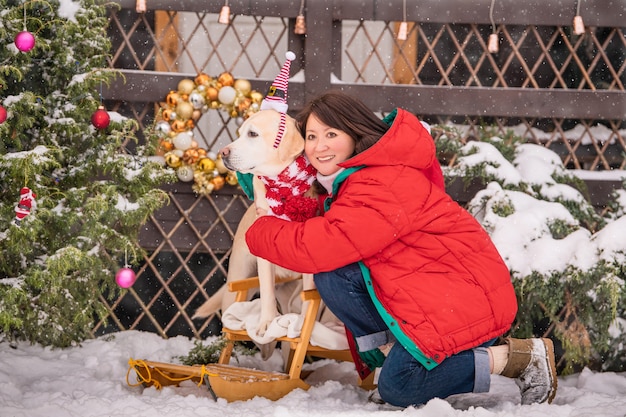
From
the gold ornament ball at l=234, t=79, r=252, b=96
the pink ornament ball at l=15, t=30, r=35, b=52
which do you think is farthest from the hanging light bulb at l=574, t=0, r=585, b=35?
the pink ornament ball at l=15, t=30, r=35, b=52

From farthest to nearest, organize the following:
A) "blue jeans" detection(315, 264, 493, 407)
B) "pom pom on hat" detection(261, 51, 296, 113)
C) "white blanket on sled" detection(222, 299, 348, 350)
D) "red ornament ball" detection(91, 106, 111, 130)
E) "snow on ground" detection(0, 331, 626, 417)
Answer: "red ornament ball" detection(91, 106, 111, 130) → "white blanket on sled" detection(222, 299, 348, 350) → "pom pom on hat" detection(261, 51, 296, 113) → "blue jeans" detection(315, 264, 493, 407) → "snow on ground" detection(0, 331, 626, 417)

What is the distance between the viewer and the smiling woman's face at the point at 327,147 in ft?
7.79

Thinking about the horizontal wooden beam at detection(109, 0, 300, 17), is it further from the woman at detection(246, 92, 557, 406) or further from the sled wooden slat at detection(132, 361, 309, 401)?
the sled wooden slat at detection(132, 361, 309, 401)

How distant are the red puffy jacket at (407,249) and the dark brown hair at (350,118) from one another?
117 mm

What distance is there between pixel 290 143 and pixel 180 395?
0.92 metres

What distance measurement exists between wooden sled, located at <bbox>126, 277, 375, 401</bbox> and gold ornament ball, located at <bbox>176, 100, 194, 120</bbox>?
1006 millimetres

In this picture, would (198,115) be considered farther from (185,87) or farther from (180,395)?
(180,395)

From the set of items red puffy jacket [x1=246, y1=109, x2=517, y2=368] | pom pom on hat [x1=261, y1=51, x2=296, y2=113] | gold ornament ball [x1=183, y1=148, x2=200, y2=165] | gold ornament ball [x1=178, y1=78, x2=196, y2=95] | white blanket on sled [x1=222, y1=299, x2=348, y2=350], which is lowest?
white blanket on sled [x1=222, y1=299, x2=348, y2=350]

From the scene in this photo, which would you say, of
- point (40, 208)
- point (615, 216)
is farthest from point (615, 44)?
point (40, 208)

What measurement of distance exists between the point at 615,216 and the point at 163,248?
6.97ft

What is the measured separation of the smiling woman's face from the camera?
2.37m

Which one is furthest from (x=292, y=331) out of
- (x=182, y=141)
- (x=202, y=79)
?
(x=202, y=79)

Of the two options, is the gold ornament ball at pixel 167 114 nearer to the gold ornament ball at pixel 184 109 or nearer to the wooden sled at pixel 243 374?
the gold ornament ball at pixel 184 109

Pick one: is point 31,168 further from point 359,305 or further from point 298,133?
point 359,305
